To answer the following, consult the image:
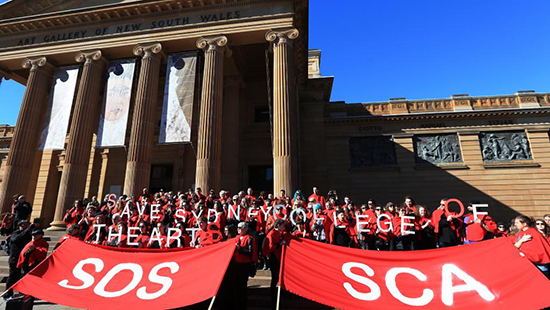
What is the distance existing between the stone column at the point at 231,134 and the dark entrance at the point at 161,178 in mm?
6148

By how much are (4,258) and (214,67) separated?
43.3 ft

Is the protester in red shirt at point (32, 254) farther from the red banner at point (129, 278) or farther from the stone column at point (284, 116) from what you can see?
the stone column at point (284, 116)

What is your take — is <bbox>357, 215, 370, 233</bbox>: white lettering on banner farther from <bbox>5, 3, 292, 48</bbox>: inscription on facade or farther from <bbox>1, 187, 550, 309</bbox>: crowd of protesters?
<bbox>5, 3, 292, 48</bbox>: inscription on facade

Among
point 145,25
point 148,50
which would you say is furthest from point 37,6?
point 148,50

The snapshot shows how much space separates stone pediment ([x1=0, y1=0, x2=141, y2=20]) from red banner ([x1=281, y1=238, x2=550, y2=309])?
2463 cm

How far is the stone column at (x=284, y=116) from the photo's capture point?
15234mm

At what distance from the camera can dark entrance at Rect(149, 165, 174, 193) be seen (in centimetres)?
2372

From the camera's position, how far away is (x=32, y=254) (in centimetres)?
702

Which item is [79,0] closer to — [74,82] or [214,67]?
[74,82]

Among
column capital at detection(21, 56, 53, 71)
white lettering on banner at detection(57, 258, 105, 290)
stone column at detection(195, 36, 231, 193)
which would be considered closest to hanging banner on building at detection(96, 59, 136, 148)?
column capital at detection(21, 56, 53, 71)

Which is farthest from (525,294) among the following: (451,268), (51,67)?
(51,67)

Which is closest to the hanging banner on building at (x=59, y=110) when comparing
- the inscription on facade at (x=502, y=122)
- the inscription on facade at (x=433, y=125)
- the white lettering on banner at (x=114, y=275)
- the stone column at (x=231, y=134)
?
the stone column at (x=231, y=134)

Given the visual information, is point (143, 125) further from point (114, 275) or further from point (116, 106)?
point (114, 275)

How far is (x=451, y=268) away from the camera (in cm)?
454
